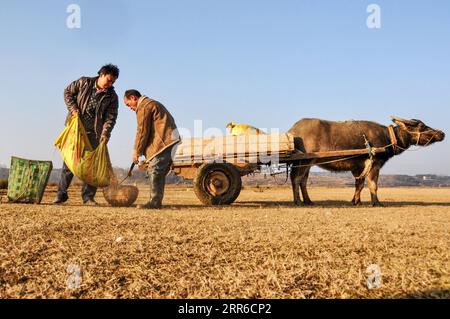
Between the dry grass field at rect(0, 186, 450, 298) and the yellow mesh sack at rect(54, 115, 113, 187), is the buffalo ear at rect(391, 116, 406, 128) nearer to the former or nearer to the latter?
the dry grass field at rect(0, 186, 450, 298)

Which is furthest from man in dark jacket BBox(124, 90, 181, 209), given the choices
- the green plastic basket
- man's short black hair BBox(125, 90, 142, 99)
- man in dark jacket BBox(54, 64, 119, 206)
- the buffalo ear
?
the buffalo ear

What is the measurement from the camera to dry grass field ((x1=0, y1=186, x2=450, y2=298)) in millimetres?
2158

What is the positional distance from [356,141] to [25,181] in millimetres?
6662

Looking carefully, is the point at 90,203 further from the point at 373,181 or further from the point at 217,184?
the point at 373,181

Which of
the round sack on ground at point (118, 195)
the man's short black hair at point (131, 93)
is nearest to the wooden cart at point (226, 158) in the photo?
the round sack on ground at point (118, 195)

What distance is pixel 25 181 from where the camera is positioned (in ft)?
21.1

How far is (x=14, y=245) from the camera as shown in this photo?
10.1ft

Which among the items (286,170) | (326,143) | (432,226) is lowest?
A: (432,226)

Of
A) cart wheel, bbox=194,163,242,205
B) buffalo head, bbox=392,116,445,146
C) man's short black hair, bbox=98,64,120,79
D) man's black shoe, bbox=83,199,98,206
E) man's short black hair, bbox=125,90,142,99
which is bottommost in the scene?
man's black shoe, bbox=83,199,98,206

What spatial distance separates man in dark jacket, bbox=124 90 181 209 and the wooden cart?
949 millimetres

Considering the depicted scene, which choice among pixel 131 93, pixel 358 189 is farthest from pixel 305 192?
pixel 131 93
